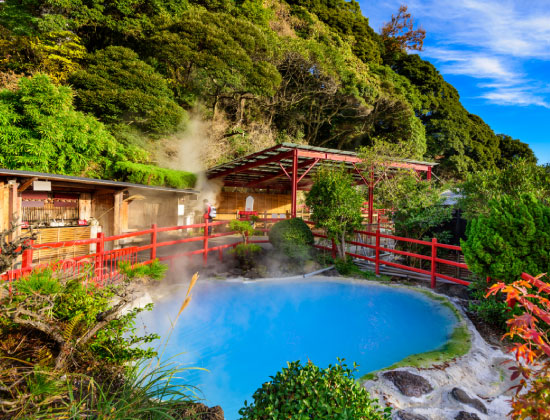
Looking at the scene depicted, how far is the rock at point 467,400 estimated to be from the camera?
10.6ft

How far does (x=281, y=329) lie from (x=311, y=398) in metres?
4.20

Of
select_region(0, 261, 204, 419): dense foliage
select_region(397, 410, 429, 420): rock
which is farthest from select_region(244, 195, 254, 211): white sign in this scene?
select_region(397, 410, 429, 420): rock

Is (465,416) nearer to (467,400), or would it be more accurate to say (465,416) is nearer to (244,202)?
(467,400)

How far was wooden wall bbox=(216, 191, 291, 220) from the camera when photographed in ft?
64.3

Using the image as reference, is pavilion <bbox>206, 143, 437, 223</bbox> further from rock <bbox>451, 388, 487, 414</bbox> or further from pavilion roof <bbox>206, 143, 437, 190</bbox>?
rock <bbox>451, 388, 487, 414</bbox>

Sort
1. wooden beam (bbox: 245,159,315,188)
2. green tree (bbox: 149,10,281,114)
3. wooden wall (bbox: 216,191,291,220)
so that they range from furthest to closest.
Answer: wooden wall (bbox: 216,191,291,220), green tree (bbox: 149,10,281,114), wooden beam (bbox: 245,159,315,188)

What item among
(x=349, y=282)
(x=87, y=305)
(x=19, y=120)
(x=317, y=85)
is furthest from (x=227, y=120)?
(x=87, y=305)

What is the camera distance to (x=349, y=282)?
28.3ft

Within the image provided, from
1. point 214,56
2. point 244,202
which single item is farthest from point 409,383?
point 214,56

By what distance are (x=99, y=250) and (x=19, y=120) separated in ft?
29.9

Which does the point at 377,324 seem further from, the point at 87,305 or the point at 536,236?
the point at 87,305

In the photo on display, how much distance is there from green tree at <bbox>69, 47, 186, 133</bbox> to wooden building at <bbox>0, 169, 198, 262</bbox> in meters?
5.56

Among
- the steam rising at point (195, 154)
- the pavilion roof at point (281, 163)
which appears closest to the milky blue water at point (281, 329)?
the pavilion roof at point (281, 163)

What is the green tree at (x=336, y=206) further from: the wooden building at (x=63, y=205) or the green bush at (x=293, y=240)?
the wooden building at (x=63, y=205)
